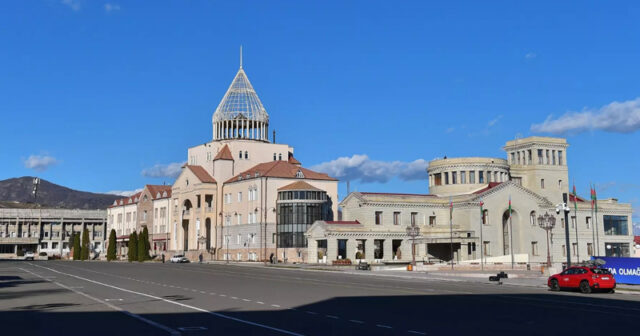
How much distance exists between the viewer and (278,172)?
9950 centimetres

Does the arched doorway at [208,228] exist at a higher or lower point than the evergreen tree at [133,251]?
higher

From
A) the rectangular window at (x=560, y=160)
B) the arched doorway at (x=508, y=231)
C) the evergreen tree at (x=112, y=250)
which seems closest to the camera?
the arched doorway at (x=508, y=231)

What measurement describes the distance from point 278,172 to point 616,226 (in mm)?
55501

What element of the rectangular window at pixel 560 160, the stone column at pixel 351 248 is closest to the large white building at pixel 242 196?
the stone column at pixel 351 248

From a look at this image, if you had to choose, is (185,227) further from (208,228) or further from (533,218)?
(533,218)

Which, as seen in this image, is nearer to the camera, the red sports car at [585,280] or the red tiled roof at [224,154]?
the red sports car at [585,280]

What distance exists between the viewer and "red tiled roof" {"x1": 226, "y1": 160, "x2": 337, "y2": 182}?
325 ft

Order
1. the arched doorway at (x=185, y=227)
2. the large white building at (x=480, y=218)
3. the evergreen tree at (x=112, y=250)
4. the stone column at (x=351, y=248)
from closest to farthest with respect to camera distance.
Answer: the stone column at (x=351, y=248) < the large white building at (x=480, y=218) < the arched doorway at (x=185, y=227) < the evergreen tree at (x=112, y=250)

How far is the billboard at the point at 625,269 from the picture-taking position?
133ft

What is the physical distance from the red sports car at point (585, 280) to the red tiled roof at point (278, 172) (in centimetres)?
6486

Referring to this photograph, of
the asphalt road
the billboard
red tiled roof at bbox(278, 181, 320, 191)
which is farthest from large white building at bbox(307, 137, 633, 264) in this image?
the asphalt road

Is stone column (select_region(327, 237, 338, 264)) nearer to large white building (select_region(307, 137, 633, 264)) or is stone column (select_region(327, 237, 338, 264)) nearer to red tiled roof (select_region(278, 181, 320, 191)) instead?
large white building (select_region(307, 137, 633, 264))

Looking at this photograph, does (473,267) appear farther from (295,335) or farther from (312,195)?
(295,335)

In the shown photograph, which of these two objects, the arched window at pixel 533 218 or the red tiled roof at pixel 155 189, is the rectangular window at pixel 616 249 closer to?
the arched window at pixel 533 218
